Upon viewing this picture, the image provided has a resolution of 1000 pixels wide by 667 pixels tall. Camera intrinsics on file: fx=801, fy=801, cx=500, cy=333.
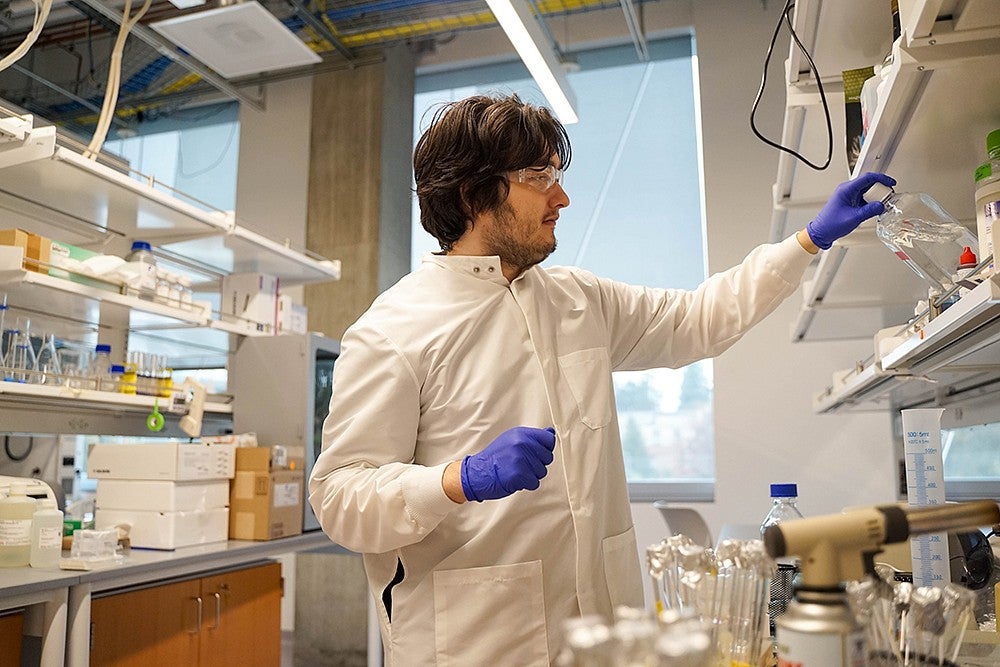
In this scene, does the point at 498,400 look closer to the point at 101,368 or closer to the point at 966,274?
the point at 966,274

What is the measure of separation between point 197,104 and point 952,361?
220 inches

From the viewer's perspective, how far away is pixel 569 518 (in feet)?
4.74

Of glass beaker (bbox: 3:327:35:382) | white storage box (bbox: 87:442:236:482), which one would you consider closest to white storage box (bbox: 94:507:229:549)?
white storage box (bbox: 87:442:236:482)

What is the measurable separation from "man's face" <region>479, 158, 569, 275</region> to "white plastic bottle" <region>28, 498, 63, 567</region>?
5.34ft

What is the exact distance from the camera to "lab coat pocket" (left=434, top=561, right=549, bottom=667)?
138 centimetres

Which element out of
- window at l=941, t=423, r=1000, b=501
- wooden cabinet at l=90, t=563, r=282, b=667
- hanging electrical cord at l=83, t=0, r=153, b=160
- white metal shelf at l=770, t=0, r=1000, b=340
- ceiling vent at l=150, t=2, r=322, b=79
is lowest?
wooden cabinet at l=90, t=563, r=282, b=667

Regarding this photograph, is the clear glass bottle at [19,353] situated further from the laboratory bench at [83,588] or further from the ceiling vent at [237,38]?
the ceiling vent at [237,38]

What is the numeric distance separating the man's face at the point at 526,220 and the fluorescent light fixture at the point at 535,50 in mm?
1605

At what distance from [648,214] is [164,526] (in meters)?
3.26

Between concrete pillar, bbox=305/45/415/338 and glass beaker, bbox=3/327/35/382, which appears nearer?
glass beaker, bbox=3/327/35/382

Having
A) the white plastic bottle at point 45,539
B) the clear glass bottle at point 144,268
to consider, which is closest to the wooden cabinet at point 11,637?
the white plastic bottle at point 45,539

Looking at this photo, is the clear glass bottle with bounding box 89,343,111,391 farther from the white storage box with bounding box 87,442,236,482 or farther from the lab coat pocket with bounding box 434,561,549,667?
the lab coat pocket with bounding box 434,561,549,667

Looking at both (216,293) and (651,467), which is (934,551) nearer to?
(651,467)

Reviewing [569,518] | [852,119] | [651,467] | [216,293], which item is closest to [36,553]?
[569,518]
